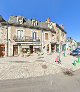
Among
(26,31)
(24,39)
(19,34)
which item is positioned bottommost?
(24,39)

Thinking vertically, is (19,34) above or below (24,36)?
above

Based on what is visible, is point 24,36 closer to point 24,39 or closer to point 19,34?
point 24,39

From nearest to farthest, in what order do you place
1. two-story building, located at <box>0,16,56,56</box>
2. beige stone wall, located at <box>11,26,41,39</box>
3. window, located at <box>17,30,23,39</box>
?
two-story building, located at <box>0,16,56,56</box>, beige stone wall, located at <box>11,26,41,39</box>, window, located at <box>17,30,23,39</box>

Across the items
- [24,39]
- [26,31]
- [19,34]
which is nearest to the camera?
[19,34]

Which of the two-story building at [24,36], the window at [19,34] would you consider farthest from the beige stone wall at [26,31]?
the window at [19,34]

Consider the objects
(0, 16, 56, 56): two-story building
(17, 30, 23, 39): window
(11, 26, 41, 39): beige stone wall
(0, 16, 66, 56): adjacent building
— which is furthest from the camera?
(17, 30, 23, 39): window

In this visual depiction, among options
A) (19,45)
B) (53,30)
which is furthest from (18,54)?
(53,30)

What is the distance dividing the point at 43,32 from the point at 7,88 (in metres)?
23.8

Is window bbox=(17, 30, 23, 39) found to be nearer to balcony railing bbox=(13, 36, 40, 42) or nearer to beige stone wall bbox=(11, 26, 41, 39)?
balcony railing bbox=(13, 36, 40, 42)

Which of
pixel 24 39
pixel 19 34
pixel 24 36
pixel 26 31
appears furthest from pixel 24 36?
pixel 26 31

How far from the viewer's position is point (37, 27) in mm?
29547

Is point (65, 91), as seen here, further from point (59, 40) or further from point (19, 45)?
point (59, 40)

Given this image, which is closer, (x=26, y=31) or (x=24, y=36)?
(x=24, y=36)

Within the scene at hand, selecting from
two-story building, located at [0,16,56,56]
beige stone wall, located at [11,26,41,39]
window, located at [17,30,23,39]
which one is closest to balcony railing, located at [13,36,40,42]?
two-story building, located at [0,16,56,56]
